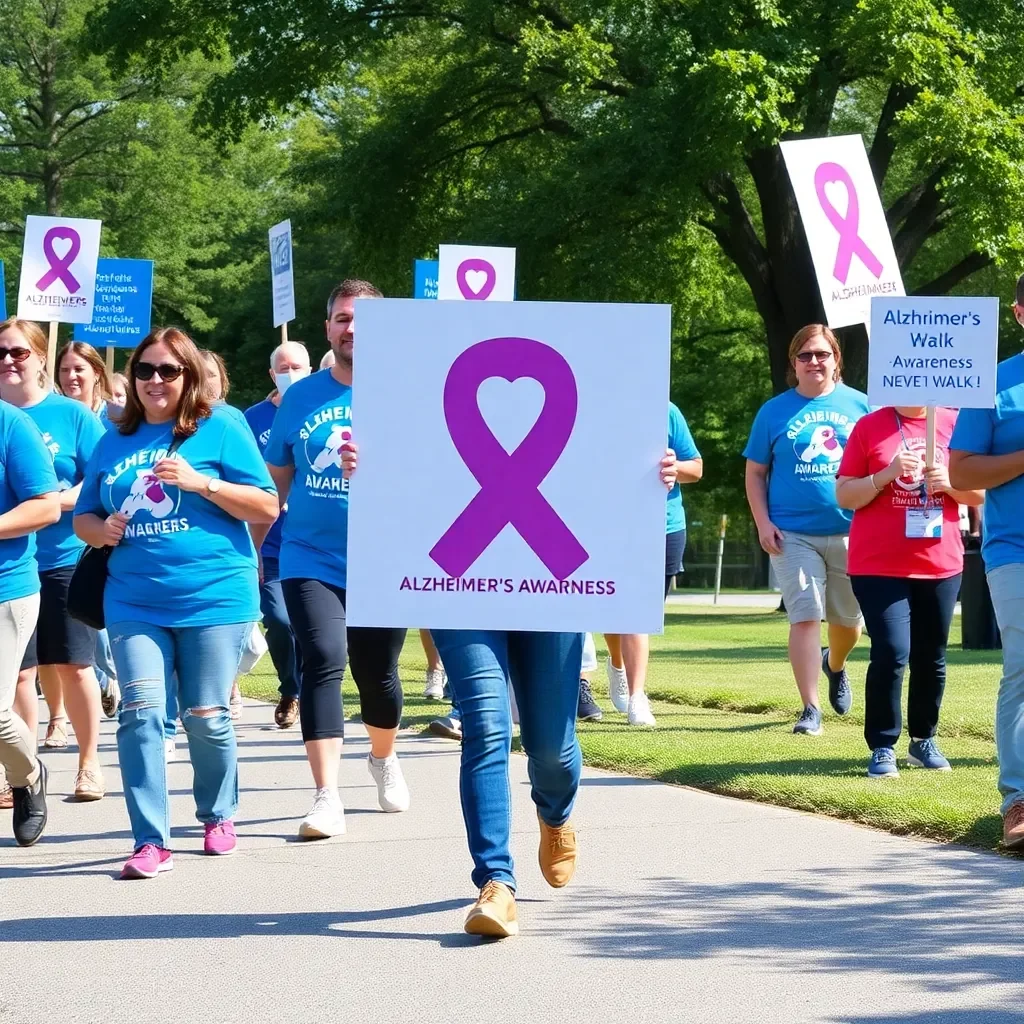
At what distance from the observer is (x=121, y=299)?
14.2 meters

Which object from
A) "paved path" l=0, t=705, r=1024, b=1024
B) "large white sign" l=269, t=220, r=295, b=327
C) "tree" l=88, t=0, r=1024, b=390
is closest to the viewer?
"paved path" l=0, t=705, r=1024, b=1024

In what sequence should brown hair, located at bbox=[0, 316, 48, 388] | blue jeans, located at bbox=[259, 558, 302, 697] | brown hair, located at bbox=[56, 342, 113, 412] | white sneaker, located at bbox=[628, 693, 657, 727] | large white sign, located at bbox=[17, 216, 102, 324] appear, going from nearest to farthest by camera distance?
brown hair, located at bbox=[0, 316, 48, 388]
brown hair, located at bbox=[56, 342, 113, 412]
white sneaker, located at bbox=[628, 693, 657, 727]
blue jeans, located at bbox=[259, 558, 302, 697]
large white sign, located at bbox=[17, 216, 102, 324]

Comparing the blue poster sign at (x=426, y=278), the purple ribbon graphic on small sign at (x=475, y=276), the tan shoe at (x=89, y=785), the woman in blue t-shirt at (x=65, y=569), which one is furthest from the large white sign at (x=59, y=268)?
the tan shoe at (x=89, y=785)

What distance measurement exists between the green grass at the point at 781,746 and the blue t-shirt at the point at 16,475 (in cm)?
311

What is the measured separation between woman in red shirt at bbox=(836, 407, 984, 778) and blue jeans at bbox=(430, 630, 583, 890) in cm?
298

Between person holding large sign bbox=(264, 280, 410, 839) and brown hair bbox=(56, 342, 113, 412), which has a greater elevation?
brown hair bbox=(56, 342, 113, 412)

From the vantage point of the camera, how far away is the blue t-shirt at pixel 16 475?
666 centimetres

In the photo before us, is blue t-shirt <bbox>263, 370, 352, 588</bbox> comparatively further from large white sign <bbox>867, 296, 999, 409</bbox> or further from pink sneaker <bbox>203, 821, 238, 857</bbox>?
large white sign <bbox>867, 296, 999, 409</bbox>

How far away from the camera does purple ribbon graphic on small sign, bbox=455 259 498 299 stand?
12797mm

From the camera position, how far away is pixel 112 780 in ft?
29.1

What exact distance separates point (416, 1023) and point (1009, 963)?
1610 millimetres

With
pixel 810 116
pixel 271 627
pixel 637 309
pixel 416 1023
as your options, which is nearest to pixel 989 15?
pixel 810 116

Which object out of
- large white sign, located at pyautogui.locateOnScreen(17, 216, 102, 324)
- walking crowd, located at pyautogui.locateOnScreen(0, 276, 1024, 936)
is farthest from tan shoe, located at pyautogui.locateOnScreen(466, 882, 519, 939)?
large white sign, located at pyautogui.locateOnScreen(17, 216, 102, 324)

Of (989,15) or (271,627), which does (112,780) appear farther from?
(989,15)
